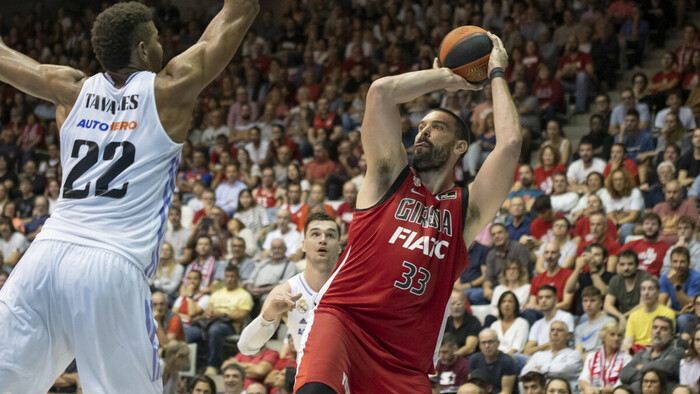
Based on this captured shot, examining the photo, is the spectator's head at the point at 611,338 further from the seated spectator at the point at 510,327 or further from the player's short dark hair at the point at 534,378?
the seated spectator at the point at 510,327

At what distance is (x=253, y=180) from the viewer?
1574cm

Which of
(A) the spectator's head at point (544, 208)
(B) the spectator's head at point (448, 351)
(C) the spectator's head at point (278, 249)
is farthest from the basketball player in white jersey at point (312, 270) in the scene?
(A) the spectator's head at point (544, 208)

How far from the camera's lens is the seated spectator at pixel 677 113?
13.2 m

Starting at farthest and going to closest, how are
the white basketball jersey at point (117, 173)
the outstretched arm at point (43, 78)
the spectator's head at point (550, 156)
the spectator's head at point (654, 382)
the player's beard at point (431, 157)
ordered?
the spectator's head at point (550, 156) → the spectator's head at point (654, 382) → the player's beard at point (431, 157) → the outstretched arm at point (43, 78) → the white basketball jersey at point (117, 173)

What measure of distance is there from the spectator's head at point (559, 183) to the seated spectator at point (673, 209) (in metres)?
1.53

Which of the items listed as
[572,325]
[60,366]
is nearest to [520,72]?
[572,325]

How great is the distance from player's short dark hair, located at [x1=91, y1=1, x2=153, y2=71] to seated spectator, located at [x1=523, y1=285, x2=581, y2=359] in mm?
7041

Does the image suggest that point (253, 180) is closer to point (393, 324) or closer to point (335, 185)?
point (335, 185)

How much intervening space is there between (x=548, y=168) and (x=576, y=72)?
278 centimetres

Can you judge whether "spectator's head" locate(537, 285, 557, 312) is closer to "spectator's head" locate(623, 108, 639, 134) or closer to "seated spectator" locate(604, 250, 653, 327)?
"seated spectator" locate(604, 250, 653, 327)

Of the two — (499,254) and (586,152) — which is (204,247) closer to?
(499,254)

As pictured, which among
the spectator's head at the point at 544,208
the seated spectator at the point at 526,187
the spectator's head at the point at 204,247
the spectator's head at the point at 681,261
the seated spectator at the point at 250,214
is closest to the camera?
the spectator's head at the point at 681,261

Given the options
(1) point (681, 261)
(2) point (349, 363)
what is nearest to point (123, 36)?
(2) point (349, 363)

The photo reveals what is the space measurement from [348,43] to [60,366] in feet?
50.2
